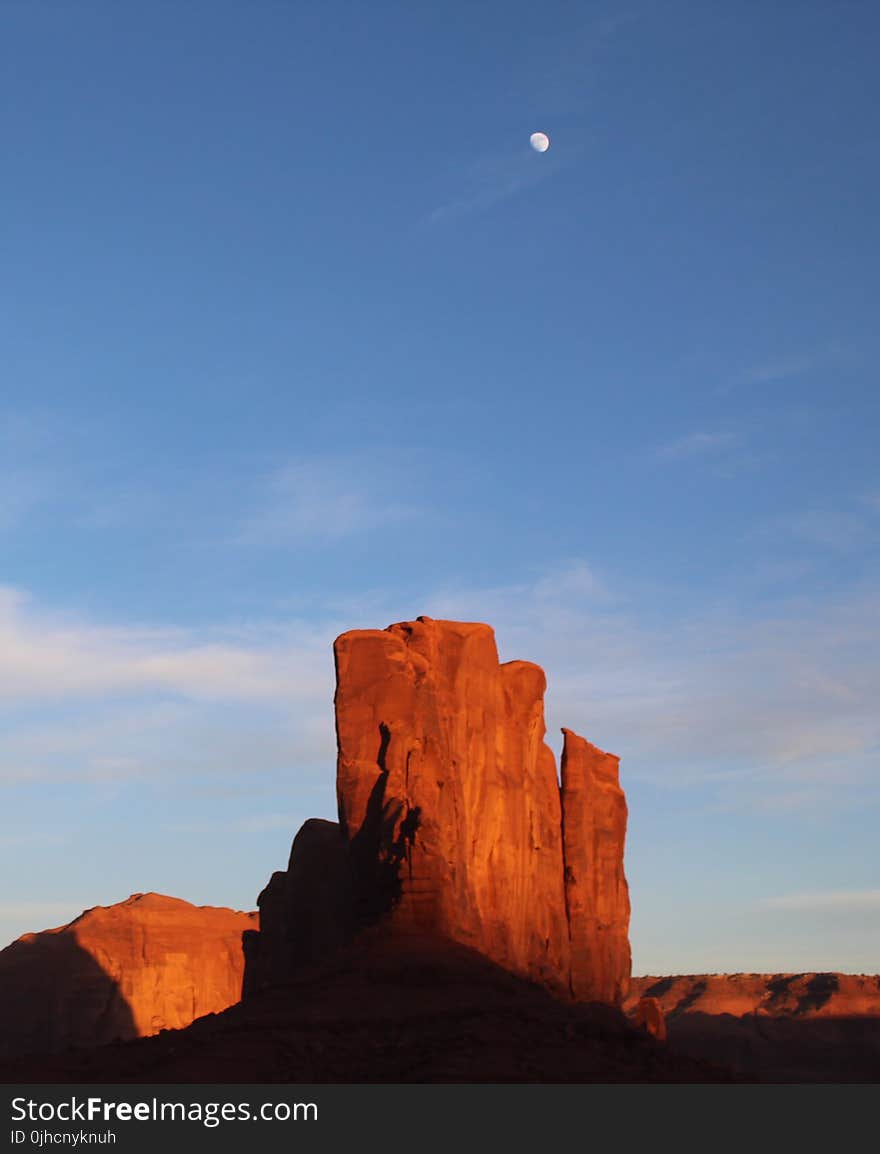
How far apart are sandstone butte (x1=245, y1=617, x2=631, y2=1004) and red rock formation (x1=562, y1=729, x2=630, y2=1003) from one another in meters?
0.12

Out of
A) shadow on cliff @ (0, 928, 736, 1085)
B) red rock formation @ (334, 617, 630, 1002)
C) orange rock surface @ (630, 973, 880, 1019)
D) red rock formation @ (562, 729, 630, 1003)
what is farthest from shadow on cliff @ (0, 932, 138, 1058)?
orange rock surface @ (630, 973, 880, 1019)

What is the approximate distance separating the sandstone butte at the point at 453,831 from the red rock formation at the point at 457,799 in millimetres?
78

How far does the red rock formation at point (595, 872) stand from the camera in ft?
289

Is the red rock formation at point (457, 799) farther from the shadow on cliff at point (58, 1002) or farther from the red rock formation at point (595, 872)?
the shadow on cliff at point (58, 1002)

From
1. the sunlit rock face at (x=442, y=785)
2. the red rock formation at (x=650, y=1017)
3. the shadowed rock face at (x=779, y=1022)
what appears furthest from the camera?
the shadowed rock face at (x=779, y=1022)

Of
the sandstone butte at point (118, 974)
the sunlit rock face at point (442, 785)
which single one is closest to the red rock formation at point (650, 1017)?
the sunlit rock face at point (442, 785)

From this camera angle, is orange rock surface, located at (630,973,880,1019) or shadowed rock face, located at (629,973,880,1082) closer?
shadowed rock face, located at (629,973,880,1082)

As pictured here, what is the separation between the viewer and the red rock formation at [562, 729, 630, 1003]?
88188mm

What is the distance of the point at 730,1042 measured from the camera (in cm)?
14425

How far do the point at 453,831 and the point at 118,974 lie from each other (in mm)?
57832

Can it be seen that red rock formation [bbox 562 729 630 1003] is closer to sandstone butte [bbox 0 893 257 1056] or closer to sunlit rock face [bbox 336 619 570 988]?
sunlit rock face [bbox 336 619 570 988]

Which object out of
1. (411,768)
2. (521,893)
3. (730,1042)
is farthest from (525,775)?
(730,1042)
